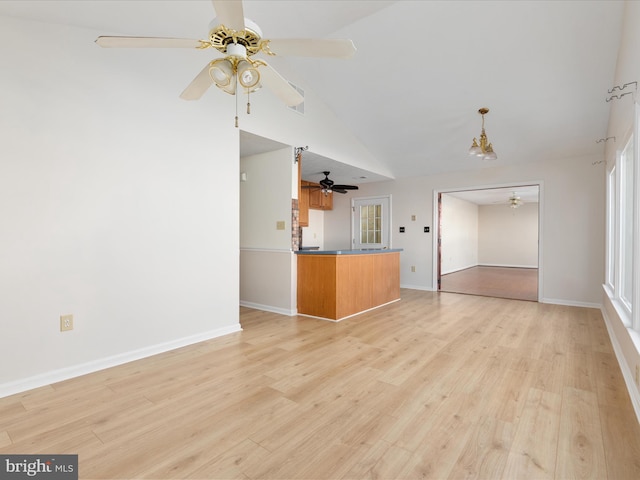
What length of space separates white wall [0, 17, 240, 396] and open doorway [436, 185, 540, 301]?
23.9 ft

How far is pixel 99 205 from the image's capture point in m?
2.65

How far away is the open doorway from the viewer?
936cm

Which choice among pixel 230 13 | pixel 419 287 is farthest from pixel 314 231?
pixel 230 13

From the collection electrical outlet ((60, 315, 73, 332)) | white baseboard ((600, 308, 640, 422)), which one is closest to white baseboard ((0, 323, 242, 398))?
electrical outlet ((60, 315, 73, 332))

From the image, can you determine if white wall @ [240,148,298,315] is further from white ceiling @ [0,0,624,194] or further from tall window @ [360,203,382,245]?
tall window @ [360,203,382,245]

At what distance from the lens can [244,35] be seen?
1.68 metres

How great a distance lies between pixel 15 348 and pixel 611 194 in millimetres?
6478

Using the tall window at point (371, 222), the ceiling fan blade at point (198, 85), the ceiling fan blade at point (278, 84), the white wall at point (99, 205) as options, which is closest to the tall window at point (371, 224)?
the tall window at point (371, 222)

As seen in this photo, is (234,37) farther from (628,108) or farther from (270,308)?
(270,308)

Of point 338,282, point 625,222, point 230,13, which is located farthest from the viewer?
point 338,282

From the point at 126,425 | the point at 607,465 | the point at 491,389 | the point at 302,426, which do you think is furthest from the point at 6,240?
the point at 607,465

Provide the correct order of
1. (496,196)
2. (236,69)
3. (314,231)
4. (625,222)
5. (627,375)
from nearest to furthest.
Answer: (236,69)
(627,375)
(625,222)
(314,231)
(496,196)

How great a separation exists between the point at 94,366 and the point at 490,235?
12.5 metres

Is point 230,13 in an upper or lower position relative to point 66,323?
upper
